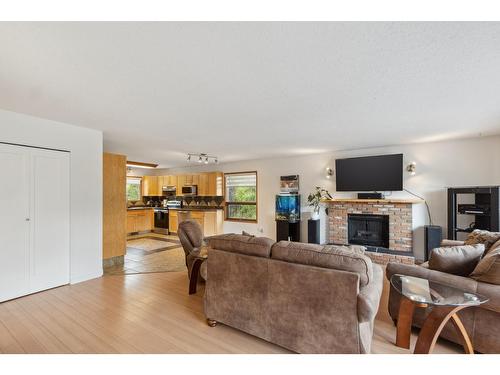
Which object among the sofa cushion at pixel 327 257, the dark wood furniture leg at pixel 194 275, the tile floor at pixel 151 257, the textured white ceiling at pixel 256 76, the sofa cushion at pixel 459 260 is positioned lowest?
the tile floor at pixel 151 257

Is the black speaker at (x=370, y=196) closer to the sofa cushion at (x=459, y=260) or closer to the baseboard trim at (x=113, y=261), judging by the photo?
the sofa cushion at (x=459, y=260)

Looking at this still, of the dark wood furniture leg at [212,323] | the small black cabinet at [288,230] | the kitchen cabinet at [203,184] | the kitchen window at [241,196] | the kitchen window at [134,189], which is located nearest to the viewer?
the dark wood furniture leg at [212,323]

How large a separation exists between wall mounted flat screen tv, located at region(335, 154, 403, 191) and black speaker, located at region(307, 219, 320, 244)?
97 centimetres

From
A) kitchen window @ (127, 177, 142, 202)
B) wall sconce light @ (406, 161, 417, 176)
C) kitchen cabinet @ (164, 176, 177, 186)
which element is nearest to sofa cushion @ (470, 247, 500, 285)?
wall sconce light @ (406, 161, 417, 176)

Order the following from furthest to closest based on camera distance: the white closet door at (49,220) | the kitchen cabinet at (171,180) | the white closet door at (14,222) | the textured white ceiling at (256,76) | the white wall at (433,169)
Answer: the kitchen cabinet at (171,180)
the white wall at (433,169)
the white closet door at (49,220)
the white closet door at (14,222)
the textured white ceiling at (256,76)

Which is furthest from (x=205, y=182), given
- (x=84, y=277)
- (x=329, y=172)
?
(x=84, y=277)

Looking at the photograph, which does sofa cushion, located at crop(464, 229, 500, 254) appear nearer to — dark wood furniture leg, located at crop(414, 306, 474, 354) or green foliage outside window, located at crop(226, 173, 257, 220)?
dark wood furniture leg, located at crop(414, 306, 474, 354)

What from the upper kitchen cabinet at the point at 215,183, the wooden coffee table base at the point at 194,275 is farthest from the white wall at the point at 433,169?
the wooden coffee table base at the point at 194,275

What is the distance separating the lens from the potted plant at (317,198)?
5.91m

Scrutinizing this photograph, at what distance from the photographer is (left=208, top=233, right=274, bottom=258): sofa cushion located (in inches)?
87.3

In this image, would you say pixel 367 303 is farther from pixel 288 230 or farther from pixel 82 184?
pixel 288 230

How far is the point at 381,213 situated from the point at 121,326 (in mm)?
4992

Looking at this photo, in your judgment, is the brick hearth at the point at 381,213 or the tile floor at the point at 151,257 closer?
the tile floor at the point at 151,257
